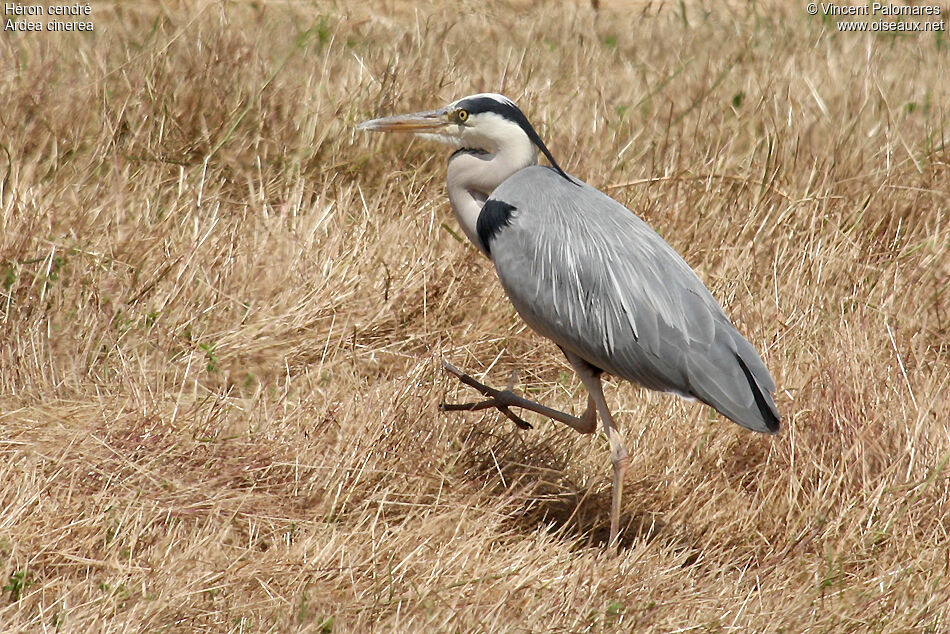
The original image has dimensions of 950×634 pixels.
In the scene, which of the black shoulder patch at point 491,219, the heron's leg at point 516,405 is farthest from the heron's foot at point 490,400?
the black shoulder patch at point 491,219

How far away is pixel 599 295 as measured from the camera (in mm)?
4082

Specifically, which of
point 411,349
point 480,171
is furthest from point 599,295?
point 411,349

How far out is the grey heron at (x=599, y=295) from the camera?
3.92 metres

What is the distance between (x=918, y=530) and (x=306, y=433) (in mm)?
2091

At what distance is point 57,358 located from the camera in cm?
457

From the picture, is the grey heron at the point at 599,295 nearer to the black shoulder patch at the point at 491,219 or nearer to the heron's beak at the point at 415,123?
the black shoulder patch at the point at 491,219

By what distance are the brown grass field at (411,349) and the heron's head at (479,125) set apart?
78 cm

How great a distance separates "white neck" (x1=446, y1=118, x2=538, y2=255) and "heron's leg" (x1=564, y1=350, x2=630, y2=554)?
2.09 feet

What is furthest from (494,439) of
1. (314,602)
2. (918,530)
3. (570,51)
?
(570,51)

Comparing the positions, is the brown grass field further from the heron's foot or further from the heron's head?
the heron's head

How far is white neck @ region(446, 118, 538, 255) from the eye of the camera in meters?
4.45

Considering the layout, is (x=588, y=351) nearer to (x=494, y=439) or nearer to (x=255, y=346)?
(x=494, y=439)

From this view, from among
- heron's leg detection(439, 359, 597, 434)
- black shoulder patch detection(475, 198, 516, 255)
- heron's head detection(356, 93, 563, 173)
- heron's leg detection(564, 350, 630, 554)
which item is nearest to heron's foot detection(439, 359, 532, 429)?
heron's leg detection(439, 359, 597, 434)

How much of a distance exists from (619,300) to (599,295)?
0.24 feet
